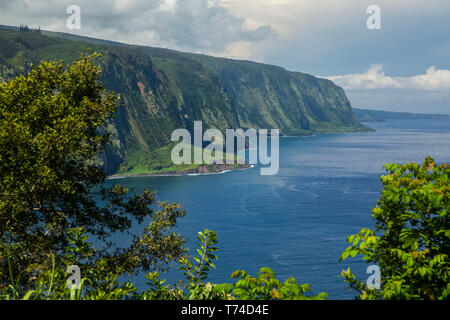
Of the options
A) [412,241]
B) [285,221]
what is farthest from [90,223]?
[285,221]

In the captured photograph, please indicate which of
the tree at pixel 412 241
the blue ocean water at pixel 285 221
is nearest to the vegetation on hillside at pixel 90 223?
the tree at pixel 412 241

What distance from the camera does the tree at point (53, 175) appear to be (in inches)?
633

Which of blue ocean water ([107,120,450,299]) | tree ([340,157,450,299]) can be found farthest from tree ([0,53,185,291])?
blue ocean water ([107,120,450,299])

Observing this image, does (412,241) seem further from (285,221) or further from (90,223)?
(285,221)

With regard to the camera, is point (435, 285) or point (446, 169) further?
point (446, 169)

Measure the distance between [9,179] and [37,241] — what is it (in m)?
2.71

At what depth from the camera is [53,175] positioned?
16.1m

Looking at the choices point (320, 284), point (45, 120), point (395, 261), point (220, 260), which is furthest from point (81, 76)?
point (220, 260)

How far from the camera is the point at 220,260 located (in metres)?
94.6

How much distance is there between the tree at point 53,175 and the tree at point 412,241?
846 cm

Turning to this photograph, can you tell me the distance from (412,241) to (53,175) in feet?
41.7

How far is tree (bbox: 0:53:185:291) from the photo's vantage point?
52.7 ft

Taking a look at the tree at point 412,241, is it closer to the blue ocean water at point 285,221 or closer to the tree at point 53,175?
the tree at point 53,175
